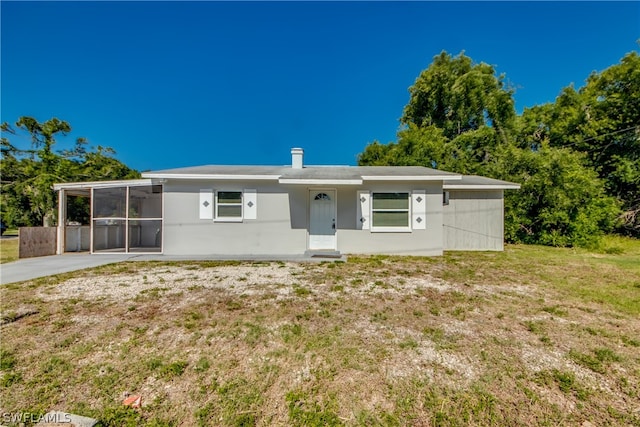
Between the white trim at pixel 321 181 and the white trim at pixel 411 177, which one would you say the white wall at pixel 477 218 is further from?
the white trim at pixel 321 181

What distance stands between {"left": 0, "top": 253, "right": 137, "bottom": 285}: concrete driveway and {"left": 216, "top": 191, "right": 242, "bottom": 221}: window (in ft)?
10.5

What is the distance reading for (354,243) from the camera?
9.31 m

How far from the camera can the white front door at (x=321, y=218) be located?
943 cm

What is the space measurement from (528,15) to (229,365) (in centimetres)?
1980

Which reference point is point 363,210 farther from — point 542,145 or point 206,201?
point 542,145

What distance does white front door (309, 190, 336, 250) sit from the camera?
943 centimetres

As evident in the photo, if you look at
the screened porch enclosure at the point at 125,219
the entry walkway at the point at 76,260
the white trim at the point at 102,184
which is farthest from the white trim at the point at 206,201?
the white trim at the point at 102,184

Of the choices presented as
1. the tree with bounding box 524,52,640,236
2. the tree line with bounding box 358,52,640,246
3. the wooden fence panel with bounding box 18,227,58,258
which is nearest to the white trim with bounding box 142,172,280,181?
the wooden fence panel with bounding box 18,227,58,258

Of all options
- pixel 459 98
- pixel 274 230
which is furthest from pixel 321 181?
pixel 459 98

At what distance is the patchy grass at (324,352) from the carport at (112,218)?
459 centimetres

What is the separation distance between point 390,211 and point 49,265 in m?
10.3

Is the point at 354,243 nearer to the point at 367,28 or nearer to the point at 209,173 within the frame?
the point at 209,173

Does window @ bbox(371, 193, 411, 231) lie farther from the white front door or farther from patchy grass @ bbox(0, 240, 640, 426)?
patchy grass @ bbox(0, 240, 640, 426)

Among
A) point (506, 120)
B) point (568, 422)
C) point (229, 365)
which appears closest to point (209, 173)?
point (229, 365)
